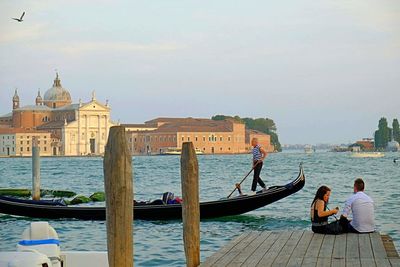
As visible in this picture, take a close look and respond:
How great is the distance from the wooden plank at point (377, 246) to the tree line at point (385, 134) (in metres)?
63.6

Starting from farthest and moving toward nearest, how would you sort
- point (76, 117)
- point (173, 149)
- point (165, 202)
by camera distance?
point (173, 149) < point (76, 117) < point (165, 202)

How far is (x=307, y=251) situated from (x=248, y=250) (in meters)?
0.31

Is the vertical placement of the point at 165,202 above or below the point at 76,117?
below

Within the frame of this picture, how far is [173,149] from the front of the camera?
65.6 meters

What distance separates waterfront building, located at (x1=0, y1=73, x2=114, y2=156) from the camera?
61.3 m

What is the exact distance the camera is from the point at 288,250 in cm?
404

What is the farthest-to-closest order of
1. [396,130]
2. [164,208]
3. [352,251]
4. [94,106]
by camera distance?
[396,130] → [94,106] → [164,208] → [352,251]

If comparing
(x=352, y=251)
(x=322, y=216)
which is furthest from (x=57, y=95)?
(x=352, y=251)

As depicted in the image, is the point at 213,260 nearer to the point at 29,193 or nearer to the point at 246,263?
the point at 246,263

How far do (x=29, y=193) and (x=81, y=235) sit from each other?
5.70m


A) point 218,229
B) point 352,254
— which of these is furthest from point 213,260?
point 218,229

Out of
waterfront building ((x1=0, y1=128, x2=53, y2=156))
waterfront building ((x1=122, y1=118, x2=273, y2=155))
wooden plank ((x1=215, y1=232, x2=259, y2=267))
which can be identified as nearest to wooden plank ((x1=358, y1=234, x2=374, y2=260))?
wooden plank ((x1=215, y1=232, x2=259, y2=267))

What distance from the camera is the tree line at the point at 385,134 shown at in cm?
6744

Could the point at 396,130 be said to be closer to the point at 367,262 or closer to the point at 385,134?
the point at 385,134
